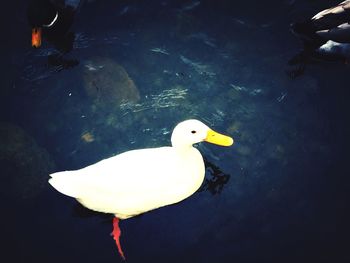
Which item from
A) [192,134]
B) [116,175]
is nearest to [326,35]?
[192,134]

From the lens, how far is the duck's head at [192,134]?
11.2ft

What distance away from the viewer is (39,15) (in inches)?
182

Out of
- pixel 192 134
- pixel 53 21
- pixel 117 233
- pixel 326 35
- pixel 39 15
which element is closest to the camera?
pixel 192 134

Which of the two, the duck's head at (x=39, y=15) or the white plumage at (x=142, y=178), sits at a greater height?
the duck's head at (x=39, y=15)

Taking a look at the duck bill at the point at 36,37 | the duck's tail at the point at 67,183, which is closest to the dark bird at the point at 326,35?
the duck's tail at the point at 67,183

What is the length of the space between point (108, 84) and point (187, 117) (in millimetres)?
1101

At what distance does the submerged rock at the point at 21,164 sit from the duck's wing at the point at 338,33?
345 cm

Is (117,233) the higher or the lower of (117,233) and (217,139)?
the lower

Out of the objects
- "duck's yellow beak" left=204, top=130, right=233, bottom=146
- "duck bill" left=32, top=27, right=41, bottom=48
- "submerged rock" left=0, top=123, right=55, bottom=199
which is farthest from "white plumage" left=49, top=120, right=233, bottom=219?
"duck bill" left=32, top=27, right=41, bottom=48

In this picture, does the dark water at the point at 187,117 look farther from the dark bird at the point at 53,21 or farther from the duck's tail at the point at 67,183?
the duck's tail at the point at 67,183

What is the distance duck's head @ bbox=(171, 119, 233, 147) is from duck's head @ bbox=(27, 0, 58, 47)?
7.94 feet

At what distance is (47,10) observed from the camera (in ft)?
15.4

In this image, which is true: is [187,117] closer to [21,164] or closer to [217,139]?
[217,139]

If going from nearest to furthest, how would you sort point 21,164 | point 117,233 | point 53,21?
point 117,233
point 21,164
point 53,21
